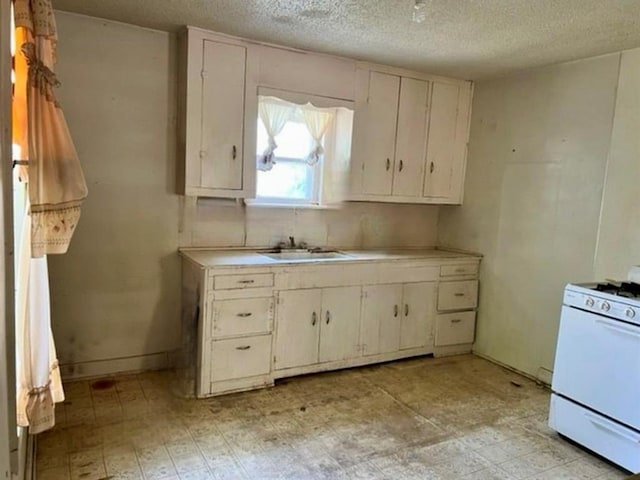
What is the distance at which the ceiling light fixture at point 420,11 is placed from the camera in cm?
240

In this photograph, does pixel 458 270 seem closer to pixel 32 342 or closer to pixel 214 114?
pixel 214 114

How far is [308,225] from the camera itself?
3863mm

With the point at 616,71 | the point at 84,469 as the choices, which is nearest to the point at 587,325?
the point at 616,71

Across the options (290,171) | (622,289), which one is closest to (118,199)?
(290,171)

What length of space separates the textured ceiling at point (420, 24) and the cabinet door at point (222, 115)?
177mm

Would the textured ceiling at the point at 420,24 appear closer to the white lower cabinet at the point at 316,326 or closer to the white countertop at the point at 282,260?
the white countertop at the point at 282,260

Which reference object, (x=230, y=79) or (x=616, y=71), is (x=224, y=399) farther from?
(x=616, y=71)

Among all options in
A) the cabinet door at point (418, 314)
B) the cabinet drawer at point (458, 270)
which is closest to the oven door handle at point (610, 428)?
the cabinet door at point (418, 314)

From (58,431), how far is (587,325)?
2978 millimetres

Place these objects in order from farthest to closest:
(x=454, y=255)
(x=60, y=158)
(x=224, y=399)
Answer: (x=454, y=255) < (x=224, y=399) < (x=60, y=158)

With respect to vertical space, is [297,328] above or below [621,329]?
below

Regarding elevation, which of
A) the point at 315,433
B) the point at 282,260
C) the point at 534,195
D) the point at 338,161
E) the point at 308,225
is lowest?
the point at 315,433

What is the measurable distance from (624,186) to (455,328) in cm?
171

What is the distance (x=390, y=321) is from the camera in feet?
12.1
